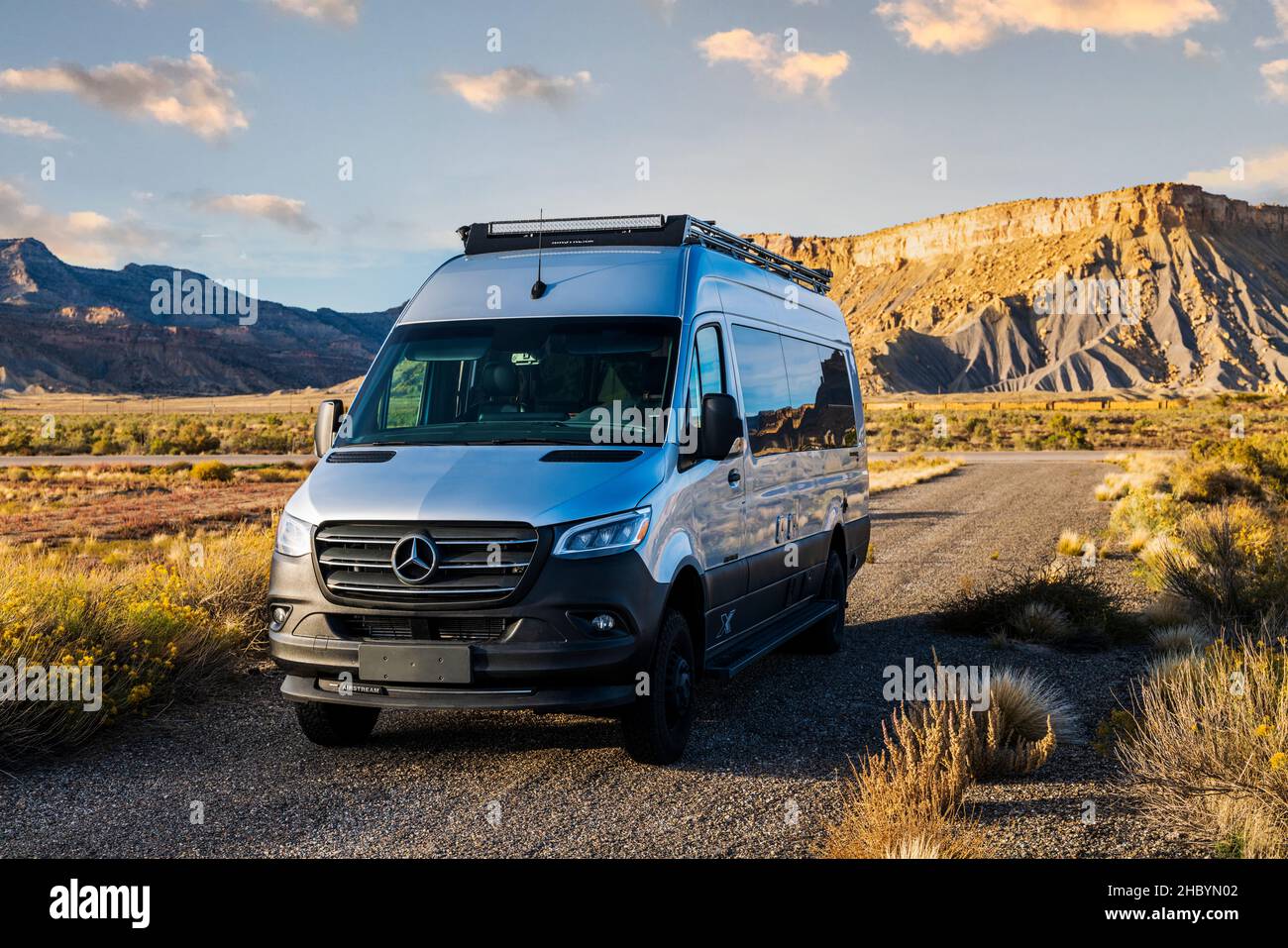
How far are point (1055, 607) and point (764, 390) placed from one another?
13.0 ft

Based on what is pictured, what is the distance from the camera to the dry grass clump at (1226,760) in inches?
184

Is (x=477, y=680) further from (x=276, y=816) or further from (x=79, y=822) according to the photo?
(x=79, y=822)

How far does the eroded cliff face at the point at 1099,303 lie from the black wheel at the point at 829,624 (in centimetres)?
12417

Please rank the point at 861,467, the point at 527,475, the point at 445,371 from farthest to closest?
1. the point at 861,467
2. the point at 445,371
3. the point at 527,475

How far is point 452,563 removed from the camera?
5.45m

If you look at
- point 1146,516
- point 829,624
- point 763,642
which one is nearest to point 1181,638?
point 829,624

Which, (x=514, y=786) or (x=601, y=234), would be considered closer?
(x=514, y=786)

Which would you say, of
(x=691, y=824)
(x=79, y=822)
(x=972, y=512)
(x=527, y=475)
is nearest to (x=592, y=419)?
(x=527, y=475)

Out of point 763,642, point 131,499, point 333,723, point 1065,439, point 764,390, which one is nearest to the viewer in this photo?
point 333,723

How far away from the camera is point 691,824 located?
5.16 meters

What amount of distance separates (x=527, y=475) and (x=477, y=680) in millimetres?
1037

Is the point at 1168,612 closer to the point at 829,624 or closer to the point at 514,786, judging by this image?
the point at 829,624

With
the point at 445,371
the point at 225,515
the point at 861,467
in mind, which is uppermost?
the point at 445,371

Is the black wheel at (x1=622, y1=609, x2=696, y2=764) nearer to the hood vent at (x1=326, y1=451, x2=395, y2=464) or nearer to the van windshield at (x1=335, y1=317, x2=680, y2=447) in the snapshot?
the van windshield at (x1=335, y1=317, x2=680, y2=447)
